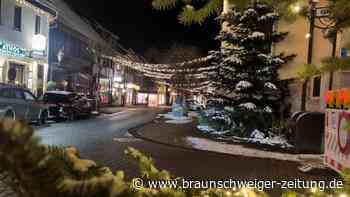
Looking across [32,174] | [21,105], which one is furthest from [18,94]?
[32,174]

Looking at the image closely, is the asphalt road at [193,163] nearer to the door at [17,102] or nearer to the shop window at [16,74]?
the door at [17,102]

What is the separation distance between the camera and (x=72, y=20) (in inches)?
1366

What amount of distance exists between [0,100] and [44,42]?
40.0 ft

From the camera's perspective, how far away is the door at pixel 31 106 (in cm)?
1525

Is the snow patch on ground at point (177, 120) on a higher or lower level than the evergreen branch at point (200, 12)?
lower

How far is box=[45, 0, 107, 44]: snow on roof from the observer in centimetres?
3077

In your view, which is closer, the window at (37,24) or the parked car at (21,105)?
the parked car at (21,105)

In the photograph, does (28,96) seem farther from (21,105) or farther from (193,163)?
(193,163)

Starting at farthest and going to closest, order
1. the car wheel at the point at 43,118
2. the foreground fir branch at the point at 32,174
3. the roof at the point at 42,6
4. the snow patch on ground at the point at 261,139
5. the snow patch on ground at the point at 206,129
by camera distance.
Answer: the roof at the point at 42,6
the snow patch on ground at the point at 206,129
the car wheel at the point at 43,118
the snow patch on ground at the point at 261,139
the foreground fir branch at the point at 32,174

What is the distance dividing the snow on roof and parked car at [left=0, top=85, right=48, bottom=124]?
15130 mm

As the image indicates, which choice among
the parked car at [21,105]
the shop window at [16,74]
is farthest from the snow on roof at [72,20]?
the parked car at [21,105]

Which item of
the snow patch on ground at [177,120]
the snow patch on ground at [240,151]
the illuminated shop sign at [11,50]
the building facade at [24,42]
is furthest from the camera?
the snow patch on ground at [177,120]

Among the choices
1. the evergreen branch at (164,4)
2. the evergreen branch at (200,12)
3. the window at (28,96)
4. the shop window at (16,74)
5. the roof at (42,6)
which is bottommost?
the window at (28,96)

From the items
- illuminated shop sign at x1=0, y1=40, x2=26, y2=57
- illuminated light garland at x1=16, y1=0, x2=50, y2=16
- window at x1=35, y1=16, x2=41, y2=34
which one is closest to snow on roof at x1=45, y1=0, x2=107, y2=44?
illuminated light garland at x1=16, y1=0, x2=50, y2=16
